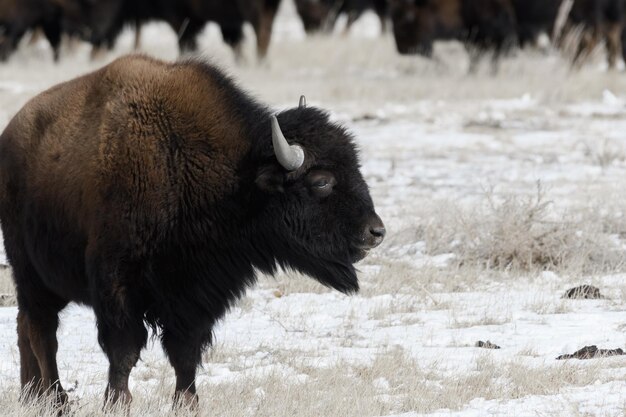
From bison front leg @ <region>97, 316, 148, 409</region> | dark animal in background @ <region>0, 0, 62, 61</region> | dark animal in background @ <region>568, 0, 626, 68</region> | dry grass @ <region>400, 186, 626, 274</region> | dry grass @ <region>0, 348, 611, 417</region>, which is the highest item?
bison front leg @ <region>97, 316, 148, 409</region>

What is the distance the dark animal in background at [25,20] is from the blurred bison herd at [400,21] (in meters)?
0.02

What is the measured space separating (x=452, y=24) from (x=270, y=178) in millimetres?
15993

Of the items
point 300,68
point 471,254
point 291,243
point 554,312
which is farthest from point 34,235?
point 300,68

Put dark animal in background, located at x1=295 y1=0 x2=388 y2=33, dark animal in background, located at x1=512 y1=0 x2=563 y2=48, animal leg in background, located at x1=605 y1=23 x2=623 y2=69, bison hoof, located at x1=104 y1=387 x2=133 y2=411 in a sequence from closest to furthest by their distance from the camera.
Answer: bison hoof, located at x1=104 y1=387 x2=133 y2=411, animal leg in background, located at x1=605 y1=23 x2=623 y2=69, dark animal in background, located at x1=512 y1=0 x2=563 y2=48, dark animal in background, located at x1=295 y1=0 x2=388 y2=33

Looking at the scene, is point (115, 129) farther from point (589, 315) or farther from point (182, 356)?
point (589, 315)

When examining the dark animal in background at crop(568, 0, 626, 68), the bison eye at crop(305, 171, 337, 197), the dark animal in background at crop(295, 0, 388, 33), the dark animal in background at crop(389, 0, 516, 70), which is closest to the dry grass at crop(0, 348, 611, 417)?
the bison eye at crop(305, 171, 337, 197)

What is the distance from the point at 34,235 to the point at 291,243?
115 centimetres

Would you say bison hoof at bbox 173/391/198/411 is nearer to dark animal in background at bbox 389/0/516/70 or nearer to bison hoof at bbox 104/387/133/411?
bison hoof at bbox 104/387/133/411

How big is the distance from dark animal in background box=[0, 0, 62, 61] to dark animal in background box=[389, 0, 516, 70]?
6265 millimetres

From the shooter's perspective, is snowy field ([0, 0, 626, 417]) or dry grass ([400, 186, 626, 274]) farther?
dry grass ([400, 186, 626, 274])

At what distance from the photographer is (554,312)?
23.5 ft

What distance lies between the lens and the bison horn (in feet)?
17.0

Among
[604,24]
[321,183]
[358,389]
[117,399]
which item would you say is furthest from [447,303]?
[604,24]

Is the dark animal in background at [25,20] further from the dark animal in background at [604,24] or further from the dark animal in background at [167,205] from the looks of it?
the dark animal in background at [167,205]
